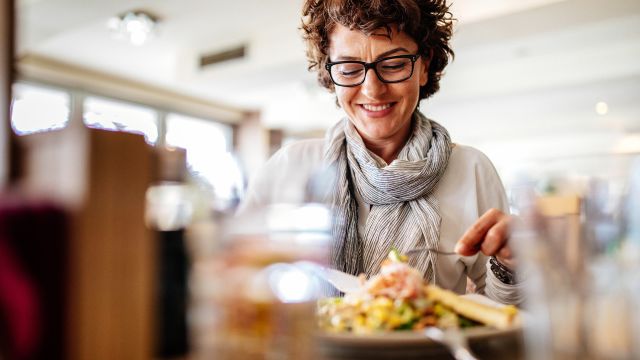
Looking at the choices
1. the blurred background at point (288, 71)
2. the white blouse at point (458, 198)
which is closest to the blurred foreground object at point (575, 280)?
the white blouse at point (458, 198)

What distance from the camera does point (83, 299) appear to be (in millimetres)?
349

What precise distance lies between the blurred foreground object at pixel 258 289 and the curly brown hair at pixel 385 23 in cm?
84

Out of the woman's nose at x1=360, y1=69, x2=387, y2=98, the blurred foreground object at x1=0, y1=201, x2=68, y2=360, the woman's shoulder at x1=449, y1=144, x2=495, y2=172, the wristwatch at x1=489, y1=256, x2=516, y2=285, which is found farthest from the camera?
the woman's shoulder at x1=449, y1=144, x2=495, y2=172

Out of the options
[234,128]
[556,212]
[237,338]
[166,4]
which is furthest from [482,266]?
[234,128]

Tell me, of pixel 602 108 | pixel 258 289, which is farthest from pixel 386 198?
pixel 602 108

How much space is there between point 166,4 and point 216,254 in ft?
14.0

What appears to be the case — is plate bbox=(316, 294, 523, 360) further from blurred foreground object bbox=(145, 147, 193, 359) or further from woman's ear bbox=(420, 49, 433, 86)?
woman's ear bbox=(420, 49, 433, 86)

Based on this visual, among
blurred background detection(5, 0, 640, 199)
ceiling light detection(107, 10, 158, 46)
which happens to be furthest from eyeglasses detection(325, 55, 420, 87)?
ceiling light detection(107, 10, 158, 46)

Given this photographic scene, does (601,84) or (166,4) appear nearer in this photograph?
(166,4)

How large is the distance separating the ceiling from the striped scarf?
2.85 m

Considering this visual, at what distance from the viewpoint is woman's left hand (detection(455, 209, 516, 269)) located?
673 millimetres

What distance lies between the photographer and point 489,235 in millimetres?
675

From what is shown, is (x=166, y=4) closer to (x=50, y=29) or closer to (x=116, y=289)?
(x=50, y=29)

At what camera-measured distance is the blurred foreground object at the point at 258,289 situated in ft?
1.25
